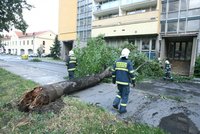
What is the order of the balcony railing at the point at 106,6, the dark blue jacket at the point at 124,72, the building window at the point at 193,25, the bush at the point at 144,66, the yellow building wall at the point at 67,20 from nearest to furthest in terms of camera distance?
the dark blue jacket at the point at 124,72, the bush at the point at 144,66, the building window at the point at 193,25, the balcony railing at the point at 106,6, the yellow building wall at the point at 67,20

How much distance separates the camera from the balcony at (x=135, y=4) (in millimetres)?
21408

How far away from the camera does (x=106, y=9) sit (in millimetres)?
26812

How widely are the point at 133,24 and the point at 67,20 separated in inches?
648

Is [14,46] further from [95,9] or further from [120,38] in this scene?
[120,38]

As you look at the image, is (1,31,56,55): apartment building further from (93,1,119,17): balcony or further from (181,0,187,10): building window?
(181,0,187,10): building window

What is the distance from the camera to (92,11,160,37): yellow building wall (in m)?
20.1

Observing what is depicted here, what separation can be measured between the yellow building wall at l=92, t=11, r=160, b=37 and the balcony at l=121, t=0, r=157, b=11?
161cm

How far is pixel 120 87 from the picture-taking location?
18.4 ft

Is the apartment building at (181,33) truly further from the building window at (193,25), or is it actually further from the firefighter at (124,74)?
the firefighter at (124,74)

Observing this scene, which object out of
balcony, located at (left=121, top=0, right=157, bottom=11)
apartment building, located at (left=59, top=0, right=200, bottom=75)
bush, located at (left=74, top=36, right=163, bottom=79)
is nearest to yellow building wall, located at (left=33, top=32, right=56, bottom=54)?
apartment building, located at (left=59, top=0, right=200, bottom=75)

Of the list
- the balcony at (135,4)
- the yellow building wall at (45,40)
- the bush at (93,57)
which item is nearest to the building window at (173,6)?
the balcony at (135,4)

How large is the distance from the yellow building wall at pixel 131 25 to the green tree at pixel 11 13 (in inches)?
405

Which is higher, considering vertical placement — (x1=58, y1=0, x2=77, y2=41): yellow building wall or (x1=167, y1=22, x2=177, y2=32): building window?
(x1=58, y1=0, x2=77, y2=41): yellow building wall

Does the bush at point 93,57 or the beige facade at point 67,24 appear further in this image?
the beige facade at point 67,24
